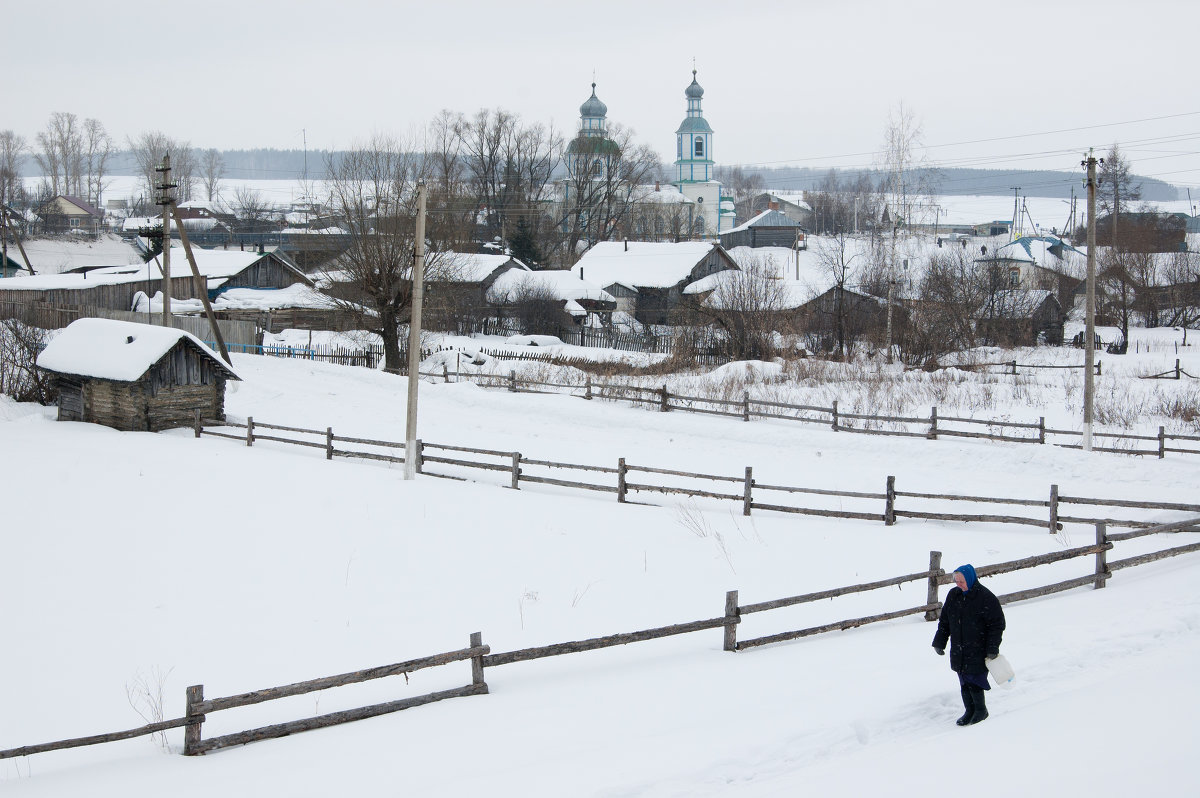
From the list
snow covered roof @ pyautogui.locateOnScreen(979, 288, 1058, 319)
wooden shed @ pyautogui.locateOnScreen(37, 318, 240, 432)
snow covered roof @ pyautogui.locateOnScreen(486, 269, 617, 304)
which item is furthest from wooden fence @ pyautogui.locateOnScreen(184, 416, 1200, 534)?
snow covered roof @ pyautogui.locateOnScreen(979, 288, 1058, 319)

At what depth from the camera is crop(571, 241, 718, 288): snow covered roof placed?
58062 millimetres

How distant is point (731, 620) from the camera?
31.4 ft

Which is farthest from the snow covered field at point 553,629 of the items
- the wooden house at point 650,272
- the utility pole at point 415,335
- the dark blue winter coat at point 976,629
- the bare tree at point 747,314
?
the wooden house at point 650,272

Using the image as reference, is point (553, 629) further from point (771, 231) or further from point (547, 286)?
point (771, 231)

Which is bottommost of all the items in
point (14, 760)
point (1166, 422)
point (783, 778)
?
point (14, 760)

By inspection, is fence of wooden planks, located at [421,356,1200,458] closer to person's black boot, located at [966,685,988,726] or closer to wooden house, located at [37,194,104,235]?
person's black boot, located at [966,685,988,726]

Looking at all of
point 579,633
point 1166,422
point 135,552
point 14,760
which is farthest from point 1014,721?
point 1166,422

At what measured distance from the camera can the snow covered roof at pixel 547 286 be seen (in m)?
51.6

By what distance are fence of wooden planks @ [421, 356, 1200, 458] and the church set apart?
45810 mm

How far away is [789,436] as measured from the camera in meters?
24.4

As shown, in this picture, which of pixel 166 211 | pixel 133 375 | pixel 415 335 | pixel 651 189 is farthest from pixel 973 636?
pixel 651 189

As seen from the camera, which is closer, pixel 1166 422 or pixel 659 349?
pixel 1166 422

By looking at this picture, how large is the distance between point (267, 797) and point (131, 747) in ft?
7.65

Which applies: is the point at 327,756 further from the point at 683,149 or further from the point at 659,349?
the point at 683,149
